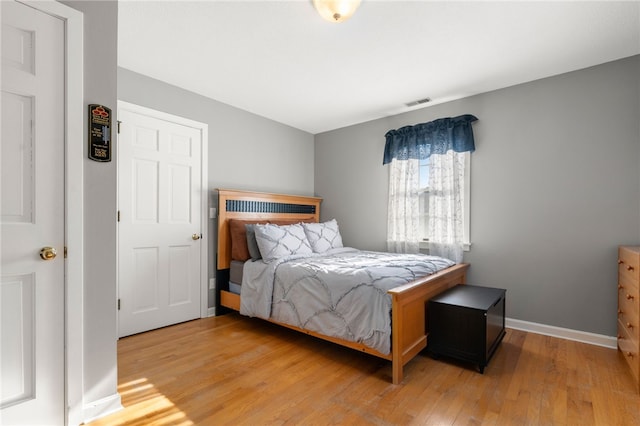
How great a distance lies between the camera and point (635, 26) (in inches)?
85.4

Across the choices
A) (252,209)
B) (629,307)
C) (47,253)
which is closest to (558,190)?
(629,307)

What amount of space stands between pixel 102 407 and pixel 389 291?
173cm

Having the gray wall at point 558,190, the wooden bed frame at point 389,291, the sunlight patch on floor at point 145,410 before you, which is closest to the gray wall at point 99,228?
the sunlight patch on floor at point 145,410

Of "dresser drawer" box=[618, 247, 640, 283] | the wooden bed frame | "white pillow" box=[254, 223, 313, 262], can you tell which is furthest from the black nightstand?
"white pillow" box=[254, 223, 313, 262]

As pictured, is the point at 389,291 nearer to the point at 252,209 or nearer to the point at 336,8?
the point at 336,8

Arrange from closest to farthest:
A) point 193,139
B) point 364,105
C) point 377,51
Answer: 1. point 377,51
2. point 193,139
3. point 364,105

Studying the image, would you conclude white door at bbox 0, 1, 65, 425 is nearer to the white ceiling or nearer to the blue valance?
the white ceiling

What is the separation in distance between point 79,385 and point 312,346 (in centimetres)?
159

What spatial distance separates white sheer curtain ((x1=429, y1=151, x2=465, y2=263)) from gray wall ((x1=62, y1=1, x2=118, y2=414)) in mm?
3023

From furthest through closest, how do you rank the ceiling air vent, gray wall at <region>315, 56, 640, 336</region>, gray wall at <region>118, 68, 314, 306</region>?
the ceiling air vent
gray wall at <region>118, 68, 314, 306</region>
gray wall at <region>315, 56, 640, 336</region>

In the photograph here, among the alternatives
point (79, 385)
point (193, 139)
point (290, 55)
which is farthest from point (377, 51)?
point (79, 385)

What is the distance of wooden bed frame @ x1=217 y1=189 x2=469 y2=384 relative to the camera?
204 cm

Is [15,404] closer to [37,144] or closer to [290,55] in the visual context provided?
[37,144]

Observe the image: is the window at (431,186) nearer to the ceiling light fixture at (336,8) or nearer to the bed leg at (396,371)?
the bed leg at (396,371)
